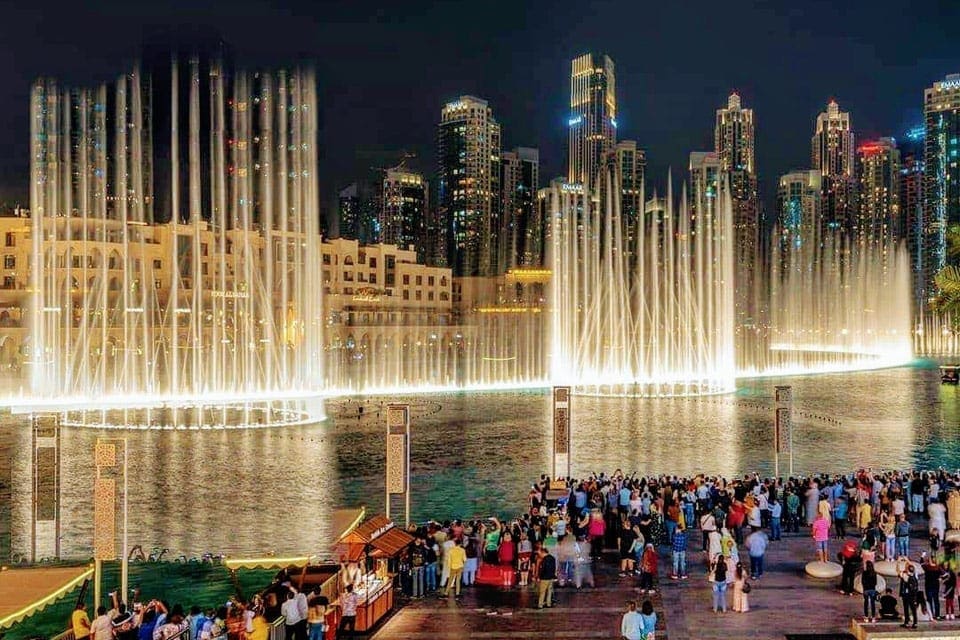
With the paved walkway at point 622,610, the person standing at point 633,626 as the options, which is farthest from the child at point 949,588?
the person standing at point 633,626

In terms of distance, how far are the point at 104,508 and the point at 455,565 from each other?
554 centimetres

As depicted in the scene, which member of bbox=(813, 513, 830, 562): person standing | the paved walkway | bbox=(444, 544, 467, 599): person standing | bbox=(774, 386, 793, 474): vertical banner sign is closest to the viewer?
the paved walkway

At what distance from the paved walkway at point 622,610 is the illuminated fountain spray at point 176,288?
2783 cm

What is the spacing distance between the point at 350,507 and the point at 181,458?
10004mm

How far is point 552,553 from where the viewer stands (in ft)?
48.4

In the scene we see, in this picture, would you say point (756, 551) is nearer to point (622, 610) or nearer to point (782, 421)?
point (622, 610)

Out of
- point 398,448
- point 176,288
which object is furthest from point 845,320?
point 398,448

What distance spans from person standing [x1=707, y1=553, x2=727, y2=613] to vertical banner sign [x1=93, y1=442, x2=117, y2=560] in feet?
29.9

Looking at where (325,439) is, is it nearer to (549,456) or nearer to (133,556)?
(549,456)

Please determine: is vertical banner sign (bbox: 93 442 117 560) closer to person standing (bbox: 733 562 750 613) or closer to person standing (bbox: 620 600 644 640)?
person standing (bbox: 620 600 644 640)

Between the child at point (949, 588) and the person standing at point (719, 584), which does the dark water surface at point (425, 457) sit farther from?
the child at point (949, 588)

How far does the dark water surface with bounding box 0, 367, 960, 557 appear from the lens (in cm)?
2203

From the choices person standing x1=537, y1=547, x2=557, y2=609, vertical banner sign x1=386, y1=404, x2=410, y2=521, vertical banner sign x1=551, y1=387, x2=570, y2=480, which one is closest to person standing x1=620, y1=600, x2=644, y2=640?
person standing x1=537, y1=547, x2=557, y2=609

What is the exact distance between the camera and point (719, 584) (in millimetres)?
13328
